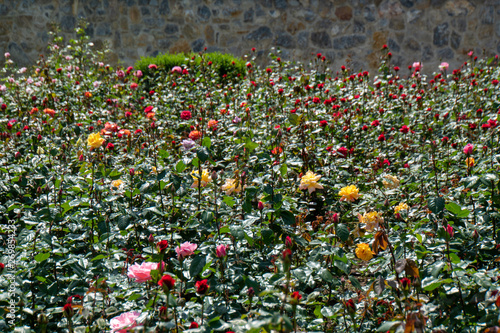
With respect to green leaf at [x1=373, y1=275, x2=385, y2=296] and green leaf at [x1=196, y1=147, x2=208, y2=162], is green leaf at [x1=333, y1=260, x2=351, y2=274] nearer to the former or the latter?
green leaf at [x1=373, y1=275, x2=385, y2=296]

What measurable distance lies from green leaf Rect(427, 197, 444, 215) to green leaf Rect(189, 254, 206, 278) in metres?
0.81

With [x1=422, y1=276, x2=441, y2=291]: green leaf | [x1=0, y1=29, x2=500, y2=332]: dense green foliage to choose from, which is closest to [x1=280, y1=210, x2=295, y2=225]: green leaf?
[x1=0, y1=29, x2=500, y2=332]: dense green foliage

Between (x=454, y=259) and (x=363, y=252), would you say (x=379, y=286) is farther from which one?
(x=363, y=252)

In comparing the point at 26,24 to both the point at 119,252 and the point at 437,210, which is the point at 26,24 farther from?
the point at 437,210

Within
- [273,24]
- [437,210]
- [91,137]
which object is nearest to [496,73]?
[273,24]

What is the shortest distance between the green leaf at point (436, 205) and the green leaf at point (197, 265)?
0.81 metres

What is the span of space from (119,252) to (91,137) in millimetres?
724

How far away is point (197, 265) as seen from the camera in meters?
1.46

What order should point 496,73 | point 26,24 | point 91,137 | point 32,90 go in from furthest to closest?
point 26,24, point 496,73, point 32,90, point 91,137

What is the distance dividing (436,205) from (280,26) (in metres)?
6.93

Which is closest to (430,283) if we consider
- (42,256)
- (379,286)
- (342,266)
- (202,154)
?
Answer: (379,286)

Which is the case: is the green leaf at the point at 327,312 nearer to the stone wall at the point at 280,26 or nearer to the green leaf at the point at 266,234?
the green leaf at the point at 266,234

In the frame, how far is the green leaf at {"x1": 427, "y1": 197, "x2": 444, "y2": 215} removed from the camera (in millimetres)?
1615

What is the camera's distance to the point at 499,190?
1.81 meters
